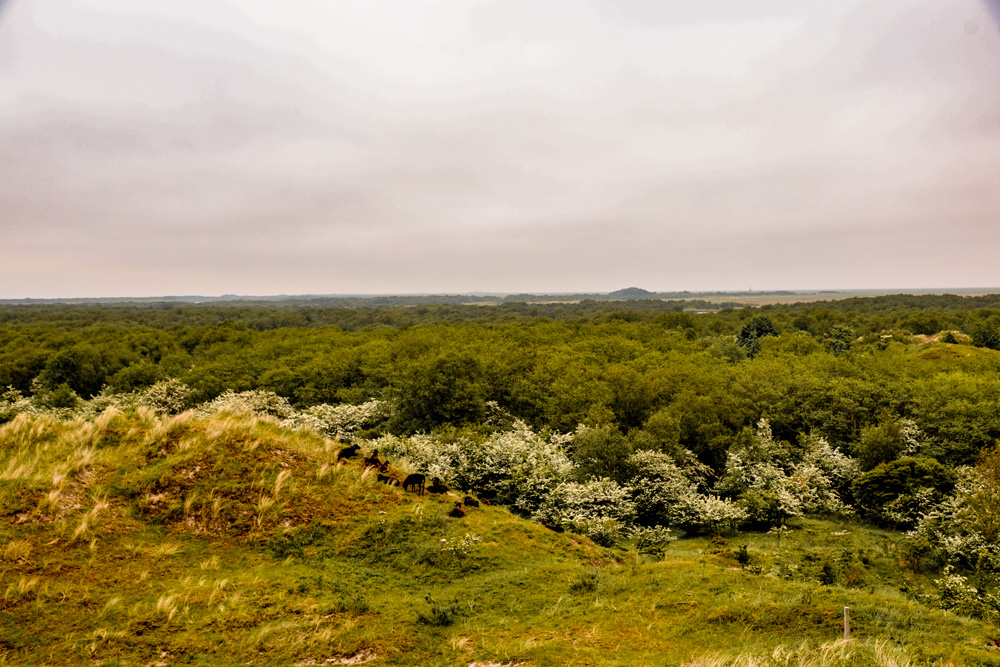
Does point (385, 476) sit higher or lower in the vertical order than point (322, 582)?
higher

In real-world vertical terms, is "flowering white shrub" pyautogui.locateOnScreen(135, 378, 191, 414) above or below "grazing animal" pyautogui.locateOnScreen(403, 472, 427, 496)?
below

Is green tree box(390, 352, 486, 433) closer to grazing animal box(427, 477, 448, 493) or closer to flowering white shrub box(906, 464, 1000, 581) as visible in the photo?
grazing animal box(427, 477, 448, 493)

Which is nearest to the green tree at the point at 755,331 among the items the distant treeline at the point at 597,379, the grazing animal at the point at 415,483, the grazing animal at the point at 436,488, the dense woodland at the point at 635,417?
the distant treeline at the point at 597,379

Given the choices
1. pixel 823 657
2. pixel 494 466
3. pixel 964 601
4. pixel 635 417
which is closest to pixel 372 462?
pixel 494 466

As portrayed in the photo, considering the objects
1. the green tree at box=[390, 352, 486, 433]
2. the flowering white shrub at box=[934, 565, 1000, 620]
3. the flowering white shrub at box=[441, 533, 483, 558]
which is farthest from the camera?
the green tree at box=[390, 352, 486, 433]

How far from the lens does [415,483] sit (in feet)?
46.1

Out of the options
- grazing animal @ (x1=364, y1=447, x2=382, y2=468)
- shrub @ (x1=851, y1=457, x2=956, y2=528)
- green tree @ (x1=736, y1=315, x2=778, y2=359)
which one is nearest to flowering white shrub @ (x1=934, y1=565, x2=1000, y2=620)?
shrub @ (x1=851, y1=457, x2=956, y2=528)

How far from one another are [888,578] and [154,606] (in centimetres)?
2212

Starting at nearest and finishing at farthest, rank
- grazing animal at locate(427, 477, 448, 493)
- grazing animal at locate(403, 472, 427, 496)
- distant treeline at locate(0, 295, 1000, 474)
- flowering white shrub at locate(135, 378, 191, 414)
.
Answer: grazing animal at locate(403, 472, 427, 496) → grazing animal at locate(427, 477, 448, 493) → distant treeline at locate(0, 295, 1000, 474) → flowering white shrub at locate(135, 378, 191, 414)

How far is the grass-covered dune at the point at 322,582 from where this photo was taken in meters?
7.52

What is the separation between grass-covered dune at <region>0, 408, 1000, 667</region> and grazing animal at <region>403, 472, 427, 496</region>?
53 cm

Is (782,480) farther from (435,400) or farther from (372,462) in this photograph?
(435,400)

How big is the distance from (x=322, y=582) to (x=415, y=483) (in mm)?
4494

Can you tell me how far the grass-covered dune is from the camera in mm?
7523
